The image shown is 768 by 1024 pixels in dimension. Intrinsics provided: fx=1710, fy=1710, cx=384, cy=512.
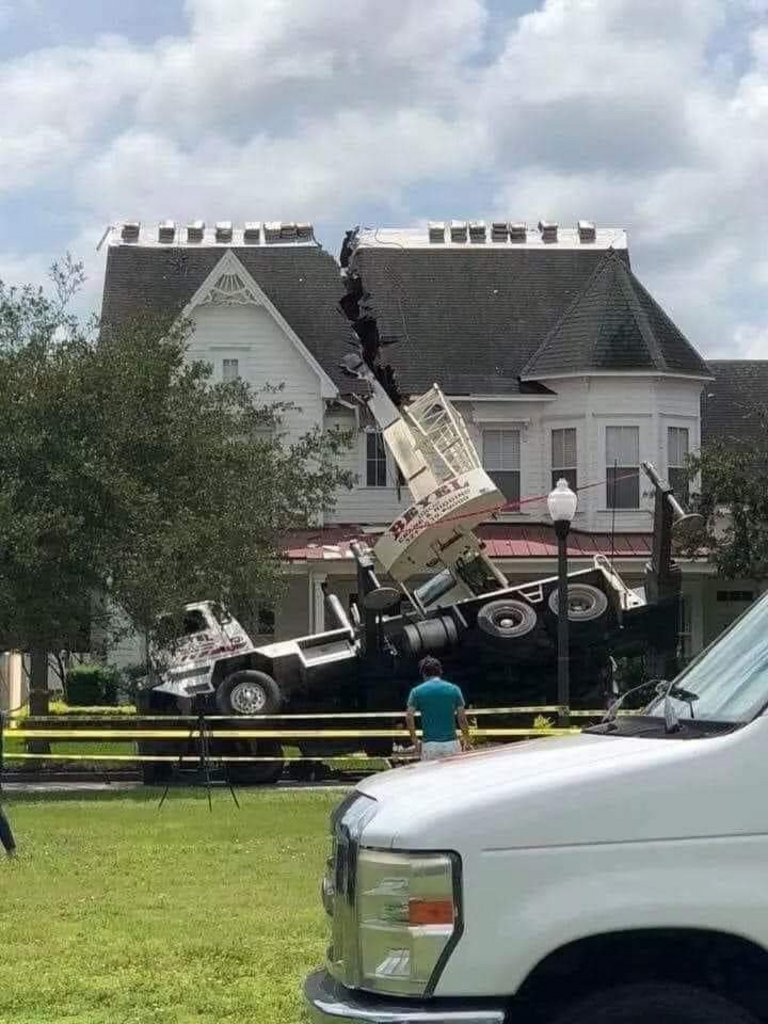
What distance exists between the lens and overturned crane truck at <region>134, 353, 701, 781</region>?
79.9 feet

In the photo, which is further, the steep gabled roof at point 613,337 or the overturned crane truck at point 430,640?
the steep gabled roof at point 613,337

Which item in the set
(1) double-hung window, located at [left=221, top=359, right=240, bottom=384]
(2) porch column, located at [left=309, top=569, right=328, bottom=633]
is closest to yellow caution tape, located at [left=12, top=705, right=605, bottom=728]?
(2) porch column, located at [left=309, top=569, right=328, bottom=633]

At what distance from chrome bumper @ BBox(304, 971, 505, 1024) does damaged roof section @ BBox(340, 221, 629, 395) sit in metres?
31.7

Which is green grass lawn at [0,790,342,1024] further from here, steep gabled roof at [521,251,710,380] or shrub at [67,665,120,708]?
steep gabled roof at [521,251,710,380]

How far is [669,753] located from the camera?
4699 millimetres

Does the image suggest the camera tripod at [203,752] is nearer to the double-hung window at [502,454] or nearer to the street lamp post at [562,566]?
the street lamp post at [562,566]

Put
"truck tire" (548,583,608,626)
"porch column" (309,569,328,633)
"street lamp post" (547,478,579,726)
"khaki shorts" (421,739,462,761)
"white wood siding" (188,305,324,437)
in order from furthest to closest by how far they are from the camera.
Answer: "white wood siding" (188,305,324,437) → "porch column" (309,569,328,633) → "truck tire" (548,583,608,626) → "street lamp post" (547,478,579,726) → "khaki shorts" (421,739,462,761)

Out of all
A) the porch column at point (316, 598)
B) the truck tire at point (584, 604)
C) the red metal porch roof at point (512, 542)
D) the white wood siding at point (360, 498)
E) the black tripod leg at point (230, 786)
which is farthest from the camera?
the white wood siding at point (360, 498)

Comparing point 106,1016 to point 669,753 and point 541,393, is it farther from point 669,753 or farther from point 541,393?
point 541,393

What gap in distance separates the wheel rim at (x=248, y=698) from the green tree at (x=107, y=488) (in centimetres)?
141

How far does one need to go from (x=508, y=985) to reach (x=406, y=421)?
2221 cm

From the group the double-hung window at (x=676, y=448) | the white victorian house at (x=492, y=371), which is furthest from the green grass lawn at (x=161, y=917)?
the double-hung window at (x=676, y=448)

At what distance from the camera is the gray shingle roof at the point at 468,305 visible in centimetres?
3731

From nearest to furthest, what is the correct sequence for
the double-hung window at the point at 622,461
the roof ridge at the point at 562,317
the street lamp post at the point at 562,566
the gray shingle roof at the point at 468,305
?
the street lamp post at the point at 562,566 → the double-hung window at the point at 622,461 → the roof ridge at the point at 562,317 → the gray shingle roof at the point at 468,305
